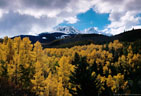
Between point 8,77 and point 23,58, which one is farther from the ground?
point 23,58

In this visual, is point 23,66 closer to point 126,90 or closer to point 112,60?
point 126,90

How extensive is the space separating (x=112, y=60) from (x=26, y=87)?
86.8 meters

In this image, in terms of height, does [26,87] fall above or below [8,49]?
below

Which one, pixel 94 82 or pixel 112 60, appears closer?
pixel 94 82

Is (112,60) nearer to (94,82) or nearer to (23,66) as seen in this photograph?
(23,66)

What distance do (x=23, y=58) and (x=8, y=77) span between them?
622 centimetres

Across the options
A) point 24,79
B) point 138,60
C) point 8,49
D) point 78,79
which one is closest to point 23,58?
point 24,79

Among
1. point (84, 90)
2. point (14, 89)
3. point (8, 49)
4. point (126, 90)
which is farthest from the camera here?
point (126, 90)

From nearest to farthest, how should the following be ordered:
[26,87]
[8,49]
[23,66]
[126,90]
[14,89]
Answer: [14,89], [26,87], [23,66], [8,49], [126,90]

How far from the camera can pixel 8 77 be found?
3559 centimetres

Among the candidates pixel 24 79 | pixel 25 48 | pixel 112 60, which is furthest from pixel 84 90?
pixel 112 60

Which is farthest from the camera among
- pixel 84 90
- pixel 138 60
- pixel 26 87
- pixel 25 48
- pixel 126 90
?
pixel 138 60

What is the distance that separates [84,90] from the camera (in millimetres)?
12031

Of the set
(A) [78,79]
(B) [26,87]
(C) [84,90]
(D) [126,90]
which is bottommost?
(D) [126,90]
